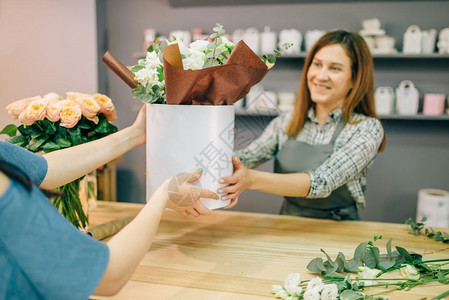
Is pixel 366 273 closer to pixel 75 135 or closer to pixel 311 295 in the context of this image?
pixel 311 295

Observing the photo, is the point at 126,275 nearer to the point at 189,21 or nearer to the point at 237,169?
the point at 237,169

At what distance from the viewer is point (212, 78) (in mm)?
1050

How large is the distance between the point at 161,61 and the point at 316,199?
1.12 m

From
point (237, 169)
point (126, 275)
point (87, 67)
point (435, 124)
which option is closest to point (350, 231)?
point (237, 169)

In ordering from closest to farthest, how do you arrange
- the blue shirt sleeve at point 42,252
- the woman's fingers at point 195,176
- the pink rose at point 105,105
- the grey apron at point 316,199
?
the blue shirt sleeve at point 42,252 → the woman's fingers at point 195,176 → the pink rose at point 105,105 → the grey apron at point 316,199

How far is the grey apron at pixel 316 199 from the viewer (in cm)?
186

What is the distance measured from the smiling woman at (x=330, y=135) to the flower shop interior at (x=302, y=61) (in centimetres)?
83

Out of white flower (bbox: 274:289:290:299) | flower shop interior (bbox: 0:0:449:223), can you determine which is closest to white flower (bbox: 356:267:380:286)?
white flower (bbox: 274:289:290:299)

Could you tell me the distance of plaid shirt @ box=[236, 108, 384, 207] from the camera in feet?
5.24

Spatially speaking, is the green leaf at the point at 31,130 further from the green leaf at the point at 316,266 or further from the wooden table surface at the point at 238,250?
the green leaf at the point at 316,266

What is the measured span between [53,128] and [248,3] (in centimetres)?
277

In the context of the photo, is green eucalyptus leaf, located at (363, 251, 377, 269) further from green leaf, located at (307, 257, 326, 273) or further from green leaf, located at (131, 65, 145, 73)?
green leaf, located at (131, 65, 145, 73)

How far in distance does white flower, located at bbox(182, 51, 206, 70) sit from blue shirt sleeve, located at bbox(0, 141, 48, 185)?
0.47 m

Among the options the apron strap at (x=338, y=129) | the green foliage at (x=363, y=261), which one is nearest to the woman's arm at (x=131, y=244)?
the green foliage at (x=363, y=261)
